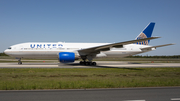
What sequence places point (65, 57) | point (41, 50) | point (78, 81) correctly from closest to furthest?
point (78, 81)
point (65, 57)
point (41, 50)

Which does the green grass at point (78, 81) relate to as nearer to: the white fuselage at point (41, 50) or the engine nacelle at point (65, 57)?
the engine nacelle at point (65, 57)

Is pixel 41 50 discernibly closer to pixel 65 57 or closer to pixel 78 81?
pixel 65 57

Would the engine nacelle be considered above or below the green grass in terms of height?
above

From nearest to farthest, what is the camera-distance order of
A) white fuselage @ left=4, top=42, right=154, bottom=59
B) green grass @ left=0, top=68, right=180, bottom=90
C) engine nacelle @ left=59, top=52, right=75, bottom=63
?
green grass @ left=0, top=68, right=180, bottom=90
engine nacelle @ left=59, top=52, right=75, bottom=63
white fuselage @ left=4, top=42, right=154, bottom=59

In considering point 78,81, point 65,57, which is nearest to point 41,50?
point 65,57

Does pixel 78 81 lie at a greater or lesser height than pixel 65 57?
lesser

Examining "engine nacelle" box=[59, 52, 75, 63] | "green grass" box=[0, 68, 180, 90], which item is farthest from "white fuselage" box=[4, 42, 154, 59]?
"green grass" box=[0, 68, 180, 90]

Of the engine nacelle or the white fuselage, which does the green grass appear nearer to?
the engine nacelle

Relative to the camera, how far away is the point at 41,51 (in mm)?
25328

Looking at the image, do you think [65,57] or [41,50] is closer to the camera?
[65,57]

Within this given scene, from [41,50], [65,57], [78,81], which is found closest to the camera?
[78,81]

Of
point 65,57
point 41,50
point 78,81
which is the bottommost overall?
point 78,81

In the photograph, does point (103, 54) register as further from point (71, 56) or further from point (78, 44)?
point (71, 56)

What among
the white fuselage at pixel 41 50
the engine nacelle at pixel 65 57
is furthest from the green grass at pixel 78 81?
the white fuselage at pixel 41 50
